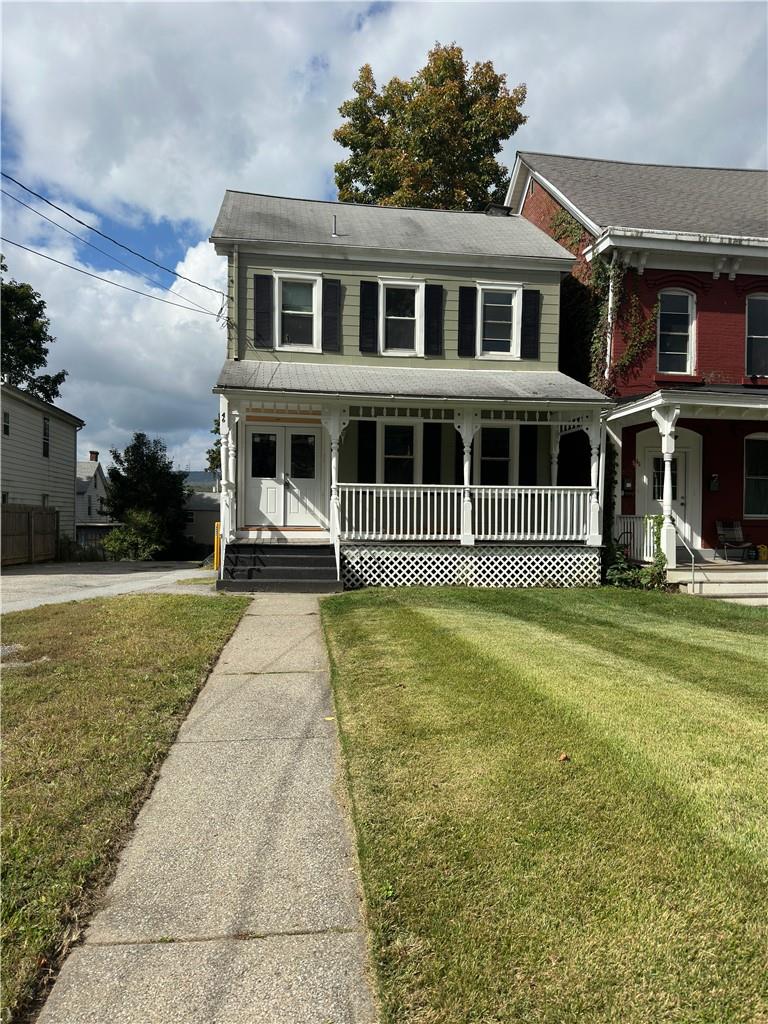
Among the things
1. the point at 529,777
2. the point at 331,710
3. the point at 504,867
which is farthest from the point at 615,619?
the point at 504,867

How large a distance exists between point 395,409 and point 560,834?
36.7 ft

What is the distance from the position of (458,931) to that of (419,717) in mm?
2218

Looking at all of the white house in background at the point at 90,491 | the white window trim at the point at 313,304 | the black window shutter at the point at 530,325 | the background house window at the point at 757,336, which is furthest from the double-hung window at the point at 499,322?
the white house in background at the point at 90,491

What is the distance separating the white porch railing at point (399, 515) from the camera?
1224 centimetres

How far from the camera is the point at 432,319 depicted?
14164mm

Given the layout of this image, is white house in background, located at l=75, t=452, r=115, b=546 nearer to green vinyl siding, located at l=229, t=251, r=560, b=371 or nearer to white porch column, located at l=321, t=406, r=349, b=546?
green vinyl siding, located at l=229, t=251, r=560, b=371

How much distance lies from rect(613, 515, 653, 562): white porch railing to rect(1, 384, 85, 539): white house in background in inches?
699

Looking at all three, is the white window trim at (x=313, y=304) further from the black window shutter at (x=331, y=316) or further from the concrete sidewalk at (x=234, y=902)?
the concrete sidewalk at (x=234, y=902)

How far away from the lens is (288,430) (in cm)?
1376

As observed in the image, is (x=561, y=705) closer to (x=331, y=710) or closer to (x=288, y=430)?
(x=331, y=710)

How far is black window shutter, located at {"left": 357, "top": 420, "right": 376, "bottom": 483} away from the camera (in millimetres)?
14102

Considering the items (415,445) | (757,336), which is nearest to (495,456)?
(415,445)

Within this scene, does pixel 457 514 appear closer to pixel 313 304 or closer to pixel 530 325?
pixel 530 325

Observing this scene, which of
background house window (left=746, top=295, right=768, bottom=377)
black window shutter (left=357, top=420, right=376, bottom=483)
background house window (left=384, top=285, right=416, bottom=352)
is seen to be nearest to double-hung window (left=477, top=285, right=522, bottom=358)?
background house window (left=384, top=285, right=416, bottom=352)
